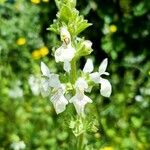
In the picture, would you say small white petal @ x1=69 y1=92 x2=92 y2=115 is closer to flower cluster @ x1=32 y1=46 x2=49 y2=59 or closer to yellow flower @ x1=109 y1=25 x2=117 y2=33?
flower cluster @ x1=32 y1=46 x2=49 y2=59

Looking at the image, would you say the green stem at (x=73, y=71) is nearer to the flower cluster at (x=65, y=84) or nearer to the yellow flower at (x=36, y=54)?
the flower cluster at (x=65, y=84)

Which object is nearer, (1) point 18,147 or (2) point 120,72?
(1) point 18,147

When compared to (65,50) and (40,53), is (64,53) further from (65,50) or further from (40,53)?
(40,53)

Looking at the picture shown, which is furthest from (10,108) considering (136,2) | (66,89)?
(66,89)

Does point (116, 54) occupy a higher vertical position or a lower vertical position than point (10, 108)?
higher

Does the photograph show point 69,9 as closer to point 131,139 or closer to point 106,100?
point 131,139

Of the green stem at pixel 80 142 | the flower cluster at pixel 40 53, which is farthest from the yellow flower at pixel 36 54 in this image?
the green stem at pixel 80 142
